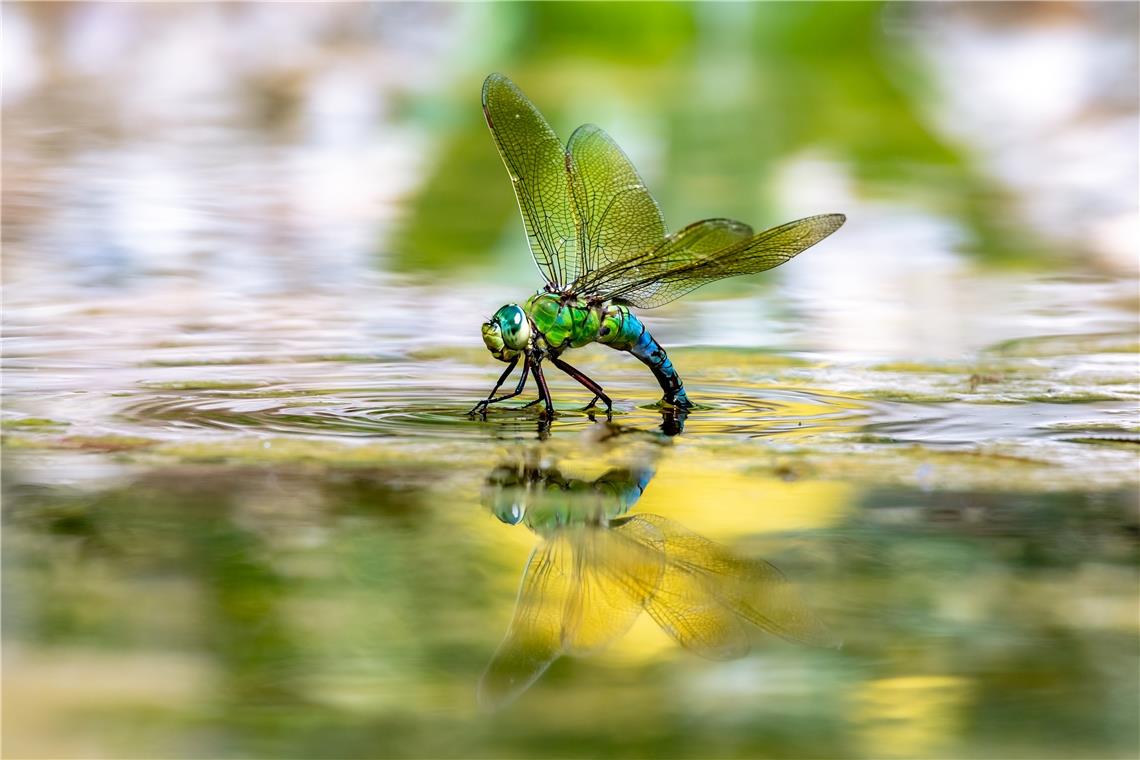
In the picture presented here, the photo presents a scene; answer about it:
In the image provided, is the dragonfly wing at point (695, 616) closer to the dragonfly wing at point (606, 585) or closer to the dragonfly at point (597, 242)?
the dragonfly wing at point (606, 585)

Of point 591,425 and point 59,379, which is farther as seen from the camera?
point 59,379

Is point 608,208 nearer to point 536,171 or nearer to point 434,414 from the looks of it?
point 536,171

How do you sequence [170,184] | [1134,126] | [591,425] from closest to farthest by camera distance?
[591,425], [170,184], [1134,126]

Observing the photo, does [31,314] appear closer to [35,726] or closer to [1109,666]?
[35,726]

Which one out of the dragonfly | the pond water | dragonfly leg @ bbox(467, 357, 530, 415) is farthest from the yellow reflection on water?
the dragonfly

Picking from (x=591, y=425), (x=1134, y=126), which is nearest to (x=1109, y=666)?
(x=591, y=425)

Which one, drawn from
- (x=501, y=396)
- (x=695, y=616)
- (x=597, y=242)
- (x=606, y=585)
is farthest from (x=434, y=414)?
(x=695, y=616)

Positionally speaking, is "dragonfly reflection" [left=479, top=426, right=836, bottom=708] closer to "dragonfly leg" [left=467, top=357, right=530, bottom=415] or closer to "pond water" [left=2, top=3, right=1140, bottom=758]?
"pond water" [left=2, top=3, right=1140, bottom=758]
